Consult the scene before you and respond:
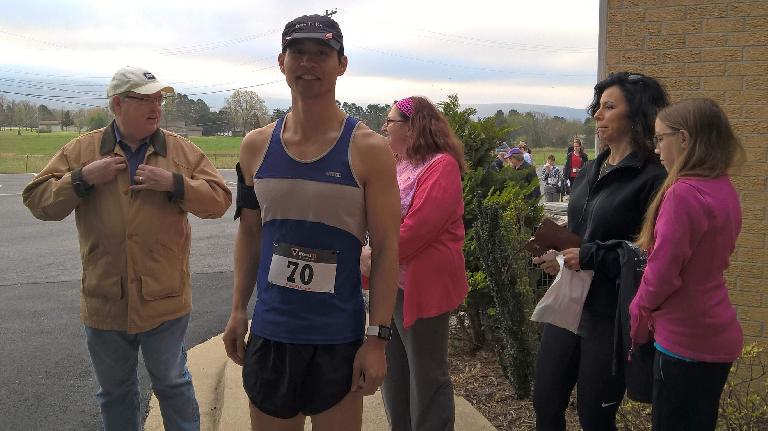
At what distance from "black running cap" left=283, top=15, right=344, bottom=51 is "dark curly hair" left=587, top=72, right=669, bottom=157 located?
1.27 meters

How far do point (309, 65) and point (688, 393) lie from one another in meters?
1.76

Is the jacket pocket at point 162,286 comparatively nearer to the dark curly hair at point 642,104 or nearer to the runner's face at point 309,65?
the runner's face at point 309,65

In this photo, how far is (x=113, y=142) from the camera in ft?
9.51

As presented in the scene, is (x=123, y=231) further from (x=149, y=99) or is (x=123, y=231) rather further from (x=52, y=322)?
(x=52, y=322)

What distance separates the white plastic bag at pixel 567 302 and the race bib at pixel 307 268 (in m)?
1.08

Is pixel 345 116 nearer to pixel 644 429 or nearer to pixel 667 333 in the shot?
pixel 667 333

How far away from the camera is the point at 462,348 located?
4945 mm

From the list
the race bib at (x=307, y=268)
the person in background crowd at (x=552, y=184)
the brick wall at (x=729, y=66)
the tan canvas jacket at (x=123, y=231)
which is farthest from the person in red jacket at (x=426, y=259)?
the person in background crowd at (x=552, y=184)

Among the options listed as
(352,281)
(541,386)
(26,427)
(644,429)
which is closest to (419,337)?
(541,386)

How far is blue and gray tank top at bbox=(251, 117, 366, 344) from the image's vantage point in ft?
6.15

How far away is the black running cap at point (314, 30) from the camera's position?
74.0 inches

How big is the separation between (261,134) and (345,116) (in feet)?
0.96

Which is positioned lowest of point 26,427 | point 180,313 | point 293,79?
point 26,427

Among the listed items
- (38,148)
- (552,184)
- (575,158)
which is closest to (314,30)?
(575,158)
